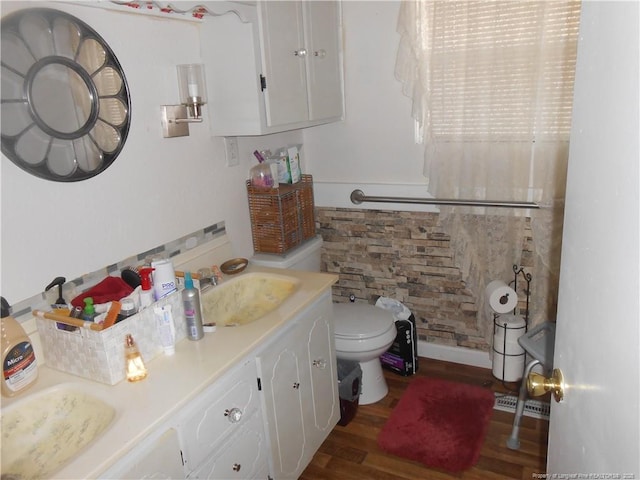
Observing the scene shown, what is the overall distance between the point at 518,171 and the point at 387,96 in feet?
2.40

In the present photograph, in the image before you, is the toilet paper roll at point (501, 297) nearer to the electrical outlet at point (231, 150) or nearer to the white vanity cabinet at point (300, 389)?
the white vanity cabinet at point (300, 389)

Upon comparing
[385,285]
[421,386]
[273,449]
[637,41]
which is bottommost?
[421,386]

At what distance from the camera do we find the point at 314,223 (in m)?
2.67

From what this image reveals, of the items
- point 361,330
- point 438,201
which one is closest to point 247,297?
point 361,330

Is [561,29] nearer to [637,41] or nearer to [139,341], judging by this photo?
[637,41]

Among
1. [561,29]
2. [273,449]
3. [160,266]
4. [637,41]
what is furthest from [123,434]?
[561,29]

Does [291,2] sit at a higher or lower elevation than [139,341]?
higher

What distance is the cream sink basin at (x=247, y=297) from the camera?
6.52 feet

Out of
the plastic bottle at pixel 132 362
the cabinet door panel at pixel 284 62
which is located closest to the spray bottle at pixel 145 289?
the plastic bottle at pixel 132 362

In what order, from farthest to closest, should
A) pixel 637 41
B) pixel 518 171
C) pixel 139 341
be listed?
pixel 518 171, pixel 139 341, pixel 637 41

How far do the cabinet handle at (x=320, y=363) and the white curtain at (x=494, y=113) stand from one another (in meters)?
0.90

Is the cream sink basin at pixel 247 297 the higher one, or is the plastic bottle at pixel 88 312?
the plastic bottle at pixel 88 312

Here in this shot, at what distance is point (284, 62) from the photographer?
2078 millimetres

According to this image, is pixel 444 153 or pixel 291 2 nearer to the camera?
pixel 291 2
